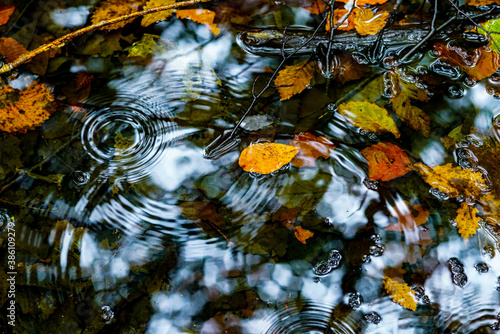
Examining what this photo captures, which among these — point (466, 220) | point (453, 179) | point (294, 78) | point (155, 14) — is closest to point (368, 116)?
point (294, 78)

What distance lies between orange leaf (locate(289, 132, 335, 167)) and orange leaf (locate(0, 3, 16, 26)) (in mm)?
2502

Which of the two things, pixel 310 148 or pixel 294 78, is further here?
pixel 294 78

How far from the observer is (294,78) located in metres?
2.51

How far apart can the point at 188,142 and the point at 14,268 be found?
1.41 m

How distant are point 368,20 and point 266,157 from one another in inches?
55.4

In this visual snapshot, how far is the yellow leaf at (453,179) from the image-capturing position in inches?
88.8

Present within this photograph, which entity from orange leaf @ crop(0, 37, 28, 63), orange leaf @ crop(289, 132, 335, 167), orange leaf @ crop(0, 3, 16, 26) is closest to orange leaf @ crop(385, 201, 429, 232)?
orange leaf @ crop(289, 132, 335, 167)

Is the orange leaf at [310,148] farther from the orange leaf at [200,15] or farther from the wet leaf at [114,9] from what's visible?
the wet leaf at [114,9]

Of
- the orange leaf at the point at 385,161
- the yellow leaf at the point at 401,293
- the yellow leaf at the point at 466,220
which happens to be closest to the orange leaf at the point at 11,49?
the orange leaf at the point at 385,161

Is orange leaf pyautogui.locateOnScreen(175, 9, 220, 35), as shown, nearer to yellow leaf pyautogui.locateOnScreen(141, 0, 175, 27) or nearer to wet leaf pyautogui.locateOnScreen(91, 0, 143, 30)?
yellow leaf pyautogui.locateOnScreen(141, 0, 175, 27)

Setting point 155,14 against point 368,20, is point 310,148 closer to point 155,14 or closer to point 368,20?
point 368,20

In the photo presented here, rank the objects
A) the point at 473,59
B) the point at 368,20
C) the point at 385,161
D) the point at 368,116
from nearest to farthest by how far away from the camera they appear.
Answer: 1. the point at 385,161
2. the point at 368,116
3. the point at 473,59
4. the point at 368,20

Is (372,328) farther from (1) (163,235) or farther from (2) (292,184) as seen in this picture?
(1) (163,235)

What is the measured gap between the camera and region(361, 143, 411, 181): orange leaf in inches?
90.6
